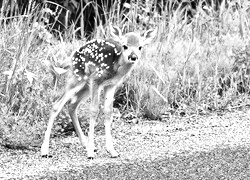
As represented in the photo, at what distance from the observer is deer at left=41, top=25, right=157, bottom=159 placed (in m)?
6.29

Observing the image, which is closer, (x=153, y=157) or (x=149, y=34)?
(x=153, y=157)

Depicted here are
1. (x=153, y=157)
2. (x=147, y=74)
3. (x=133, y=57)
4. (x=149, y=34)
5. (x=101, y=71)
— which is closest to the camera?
(x=133, y=57)

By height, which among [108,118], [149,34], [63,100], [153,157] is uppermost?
[149,34]

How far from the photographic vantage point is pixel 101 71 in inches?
251

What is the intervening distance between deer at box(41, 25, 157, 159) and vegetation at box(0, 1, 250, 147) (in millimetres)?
358

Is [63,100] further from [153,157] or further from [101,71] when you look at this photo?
[153,157]

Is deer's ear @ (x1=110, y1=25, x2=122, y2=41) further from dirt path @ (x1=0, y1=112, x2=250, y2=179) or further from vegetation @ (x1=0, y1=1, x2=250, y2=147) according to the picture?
dirt path @ (x1=0, y1=112, x2=250, y2=179)

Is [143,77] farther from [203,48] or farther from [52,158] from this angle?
[52,158]

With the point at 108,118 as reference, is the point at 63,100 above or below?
above

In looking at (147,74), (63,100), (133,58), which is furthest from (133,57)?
(147,74)

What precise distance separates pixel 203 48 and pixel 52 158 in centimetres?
401

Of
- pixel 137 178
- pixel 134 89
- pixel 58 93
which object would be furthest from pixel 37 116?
pixel 137 178

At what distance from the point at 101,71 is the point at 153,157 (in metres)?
0.97

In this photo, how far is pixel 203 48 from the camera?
380 inches
